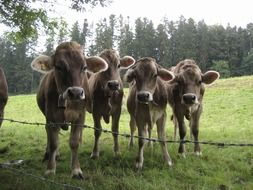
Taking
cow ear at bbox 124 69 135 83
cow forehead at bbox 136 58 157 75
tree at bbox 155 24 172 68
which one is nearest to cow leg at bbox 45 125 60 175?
cow ear at bbox 124 69 135 83

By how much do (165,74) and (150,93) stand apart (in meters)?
1.11

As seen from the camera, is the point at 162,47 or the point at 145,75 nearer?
the point at 145,75

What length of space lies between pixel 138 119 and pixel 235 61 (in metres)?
85.3

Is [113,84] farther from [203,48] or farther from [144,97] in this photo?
[203,48]

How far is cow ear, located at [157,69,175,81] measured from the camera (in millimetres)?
9055

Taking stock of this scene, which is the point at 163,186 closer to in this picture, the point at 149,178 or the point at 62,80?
the point at 149,178

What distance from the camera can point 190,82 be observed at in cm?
924

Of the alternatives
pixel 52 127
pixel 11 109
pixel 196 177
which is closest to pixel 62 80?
pixel 52 127

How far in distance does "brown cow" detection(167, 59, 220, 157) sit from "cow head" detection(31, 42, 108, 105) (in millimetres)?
2418

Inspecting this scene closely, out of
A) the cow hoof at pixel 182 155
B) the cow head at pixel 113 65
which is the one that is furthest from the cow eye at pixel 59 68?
the cow hoof at pixel 182 155

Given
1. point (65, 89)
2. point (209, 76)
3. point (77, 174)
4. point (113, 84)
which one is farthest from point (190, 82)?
point (77, 174)

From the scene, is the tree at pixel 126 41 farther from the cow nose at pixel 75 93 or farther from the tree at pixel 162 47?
the cow nose at pixel 75 93

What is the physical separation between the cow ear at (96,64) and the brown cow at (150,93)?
1.99 feet

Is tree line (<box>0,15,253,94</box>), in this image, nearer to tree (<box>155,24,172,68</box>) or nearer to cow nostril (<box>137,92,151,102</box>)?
tree (<box>155,24,172,68</box>)
